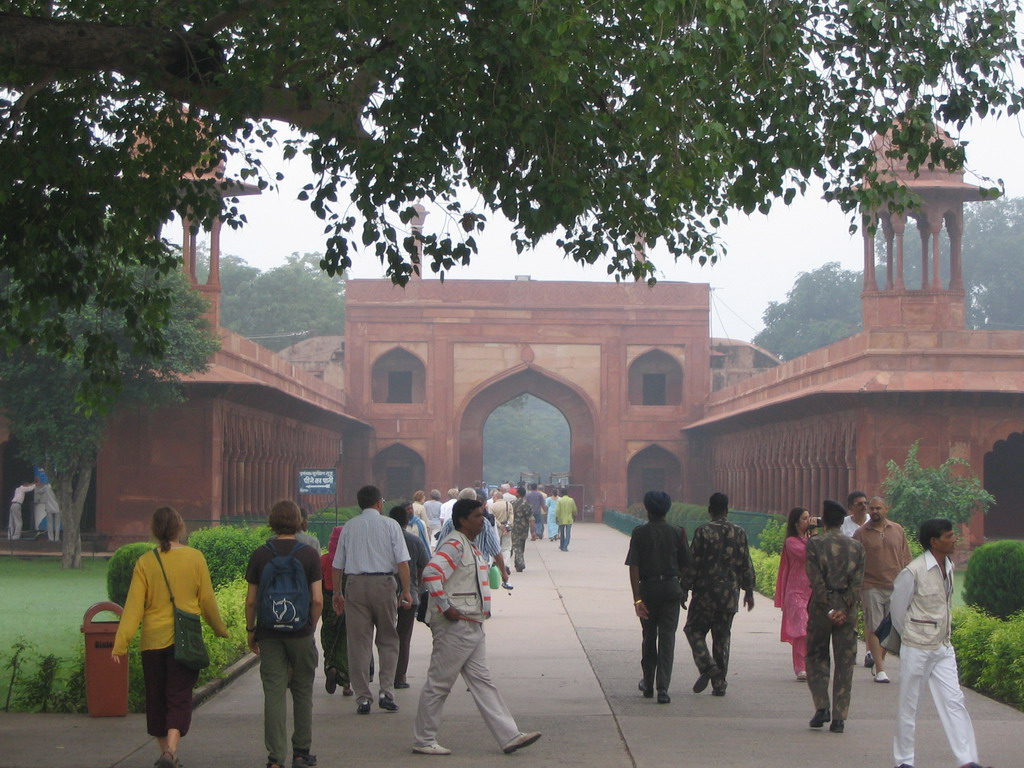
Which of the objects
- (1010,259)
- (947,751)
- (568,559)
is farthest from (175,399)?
(1010,259)

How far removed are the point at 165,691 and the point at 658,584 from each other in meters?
2.88

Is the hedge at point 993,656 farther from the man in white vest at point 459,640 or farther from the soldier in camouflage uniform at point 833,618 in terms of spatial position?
the man in white vest at point 459,640

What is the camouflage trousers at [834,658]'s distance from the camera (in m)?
6.63

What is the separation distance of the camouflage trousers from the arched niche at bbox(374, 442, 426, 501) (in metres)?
33.5

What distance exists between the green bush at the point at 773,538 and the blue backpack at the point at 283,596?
445 inches

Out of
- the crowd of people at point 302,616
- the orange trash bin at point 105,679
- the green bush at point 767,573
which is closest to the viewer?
the crowd of people at point 302,616

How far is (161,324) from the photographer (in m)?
9.08

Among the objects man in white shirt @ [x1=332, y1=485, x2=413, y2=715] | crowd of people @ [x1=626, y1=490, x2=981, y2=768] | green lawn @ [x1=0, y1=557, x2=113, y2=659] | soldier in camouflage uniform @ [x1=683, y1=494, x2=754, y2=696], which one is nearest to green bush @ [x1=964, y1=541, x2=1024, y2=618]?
crowd of people @ [x1=626, y1=490, x2=981, y2=768]

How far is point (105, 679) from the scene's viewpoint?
709 cm

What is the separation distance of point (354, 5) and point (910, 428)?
16.4 metres

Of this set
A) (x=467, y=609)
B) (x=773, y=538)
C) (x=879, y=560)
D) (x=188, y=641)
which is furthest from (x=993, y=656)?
(x=773, y=538)

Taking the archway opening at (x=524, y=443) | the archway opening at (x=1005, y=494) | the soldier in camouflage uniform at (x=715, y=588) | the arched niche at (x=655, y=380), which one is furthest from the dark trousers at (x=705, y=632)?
the archway opening at (x=524, y=443)

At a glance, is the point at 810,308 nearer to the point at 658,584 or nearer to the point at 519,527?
the point at 519,527

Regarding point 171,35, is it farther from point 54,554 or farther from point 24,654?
point 54,554
